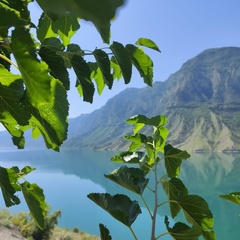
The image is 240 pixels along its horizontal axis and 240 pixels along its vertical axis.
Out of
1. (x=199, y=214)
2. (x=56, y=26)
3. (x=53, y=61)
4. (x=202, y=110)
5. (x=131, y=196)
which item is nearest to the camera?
(x=53, y=61)

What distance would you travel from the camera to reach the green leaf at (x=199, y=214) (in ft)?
3.87

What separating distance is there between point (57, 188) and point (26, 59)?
182 ft

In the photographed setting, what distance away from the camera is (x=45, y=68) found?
32 centimetres

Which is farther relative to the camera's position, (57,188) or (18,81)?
(57,188)

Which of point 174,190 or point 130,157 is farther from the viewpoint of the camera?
point 130,157

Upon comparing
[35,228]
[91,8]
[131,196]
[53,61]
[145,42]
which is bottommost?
[131,196]

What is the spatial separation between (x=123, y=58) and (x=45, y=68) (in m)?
0.67

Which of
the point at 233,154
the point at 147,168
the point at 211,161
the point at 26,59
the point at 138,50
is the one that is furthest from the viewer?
the point at 233,154

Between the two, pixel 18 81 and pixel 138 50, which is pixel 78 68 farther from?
pixel 18 81

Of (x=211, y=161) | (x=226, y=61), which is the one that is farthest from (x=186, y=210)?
(x=226, y=61)

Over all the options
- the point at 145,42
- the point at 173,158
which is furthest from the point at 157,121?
the point at 145,42

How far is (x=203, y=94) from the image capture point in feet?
564

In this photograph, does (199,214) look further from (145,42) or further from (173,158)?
(145,42)

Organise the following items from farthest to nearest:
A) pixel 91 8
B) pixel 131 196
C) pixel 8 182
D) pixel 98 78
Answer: pixel 131 196 → pixel 98 78 → pixel 8 182 → pixel 91 8
